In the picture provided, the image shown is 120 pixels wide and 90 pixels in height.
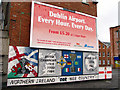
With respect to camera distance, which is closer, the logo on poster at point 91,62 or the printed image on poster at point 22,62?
the printed image on poster at point 22,62

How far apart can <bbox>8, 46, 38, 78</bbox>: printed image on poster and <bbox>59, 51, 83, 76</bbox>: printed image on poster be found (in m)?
2.53

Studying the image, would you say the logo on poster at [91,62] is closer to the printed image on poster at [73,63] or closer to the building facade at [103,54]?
the printed image on poster at [73,63]

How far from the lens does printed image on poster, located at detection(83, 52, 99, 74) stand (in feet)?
38.2

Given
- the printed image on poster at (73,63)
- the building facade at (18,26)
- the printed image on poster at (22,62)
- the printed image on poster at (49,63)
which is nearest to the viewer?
the printed image on poster at (22,62)

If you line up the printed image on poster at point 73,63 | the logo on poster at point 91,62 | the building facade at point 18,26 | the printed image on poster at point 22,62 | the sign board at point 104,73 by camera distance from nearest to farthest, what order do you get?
the printed image on poster at point 22,62, the building facade at point 18,26, the printed image on poster at point 73,63, the logo on poster at point 91,62, the sign board at point 104,73

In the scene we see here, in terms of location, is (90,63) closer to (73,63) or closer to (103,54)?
(73,63)

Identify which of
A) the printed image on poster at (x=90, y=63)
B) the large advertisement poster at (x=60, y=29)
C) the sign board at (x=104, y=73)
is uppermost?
the large advertisement poster at (x=60, y=29)

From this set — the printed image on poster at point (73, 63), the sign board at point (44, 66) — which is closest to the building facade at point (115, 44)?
the sign board at point (44, 66)

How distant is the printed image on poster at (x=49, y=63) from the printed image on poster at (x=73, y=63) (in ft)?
2.03

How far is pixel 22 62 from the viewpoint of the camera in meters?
9.10

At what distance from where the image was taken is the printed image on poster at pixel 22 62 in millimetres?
8742

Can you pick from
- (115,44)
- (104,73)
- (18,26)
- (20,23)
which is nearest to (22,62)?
(18,26)

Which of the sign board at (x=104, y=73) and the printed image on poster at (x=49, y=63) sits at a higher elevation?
→ the printed image on poster at (x=49, y=63)

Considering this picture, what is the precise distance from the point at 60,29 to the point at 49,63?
300 cm
